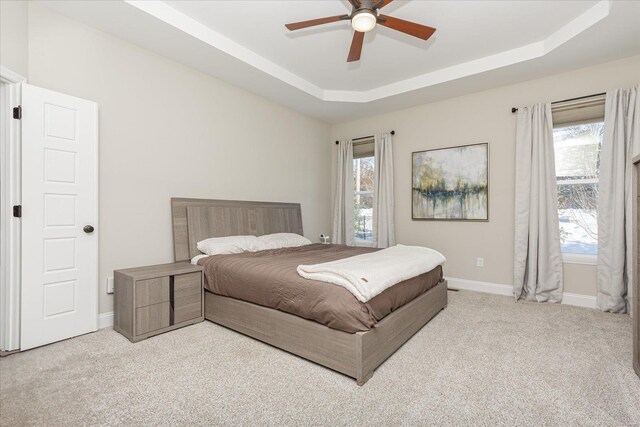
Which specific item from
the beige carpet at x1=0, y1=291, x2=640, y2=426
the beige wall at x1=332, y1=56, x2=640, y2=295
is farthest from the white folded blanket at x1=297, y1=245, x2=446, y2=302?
the beige wall at x1=332, y1=56, x2=640, y2=295

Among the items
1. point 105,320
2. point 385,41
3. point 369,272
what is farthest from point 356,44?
point 105,320

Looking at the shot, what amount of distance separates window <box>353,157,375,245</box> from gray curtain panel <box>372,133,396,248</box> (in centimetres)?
27

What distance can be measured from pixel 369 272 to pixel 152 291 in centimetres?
180

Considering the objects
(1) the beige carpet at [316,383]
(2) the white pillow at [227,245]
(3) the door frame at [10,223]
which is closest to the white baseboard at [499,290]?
(1) the beige carpet at [316,383]

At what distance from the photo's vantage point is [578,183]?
353cm

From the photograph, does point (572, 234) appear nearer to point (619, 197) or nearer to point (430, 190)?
point (619, 197)

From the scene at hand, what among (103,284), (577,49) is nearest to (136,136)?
(103,284)

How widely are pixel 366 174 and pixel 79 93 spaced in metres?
3.89

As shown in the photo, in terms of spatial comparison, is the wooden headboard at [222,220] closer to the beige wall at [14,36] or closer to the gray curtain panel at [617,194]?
the beige wall at [14,36]

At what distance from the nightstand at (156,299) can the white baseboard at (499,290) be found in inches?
130

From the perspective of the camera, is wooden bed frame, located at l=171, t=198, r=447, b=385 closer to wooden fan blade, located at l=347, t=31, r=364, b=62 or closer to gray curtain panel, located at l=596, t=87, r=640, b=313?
gray curtain panel, located at l=596, t=87, r=640, b=313

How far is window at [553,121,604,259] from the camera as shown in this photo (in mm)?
3465

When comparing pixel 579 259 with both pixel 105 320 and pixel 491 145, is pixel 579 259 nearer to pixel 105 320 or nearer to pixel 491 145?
pixel 491 145

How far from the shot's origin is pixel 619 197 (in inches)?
124
